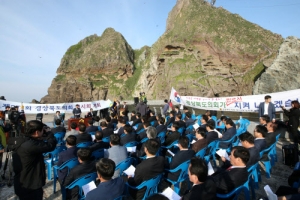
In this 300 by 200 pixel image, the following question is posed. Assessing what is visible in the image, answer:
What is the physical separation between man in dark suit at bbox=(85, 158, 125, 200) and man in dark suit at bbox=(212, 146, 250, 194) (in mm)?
1306

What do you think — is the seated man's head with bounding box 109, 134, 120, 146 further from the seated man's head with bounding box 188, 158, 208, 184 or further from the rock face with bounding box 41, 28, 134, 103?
the rock face with bounding box 41, 28, 134, 103

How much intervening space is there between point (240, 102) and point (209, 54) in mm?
21497

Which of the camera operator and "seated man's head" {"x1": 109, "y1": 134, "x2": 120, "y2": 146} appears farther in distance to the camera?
"seated man's head" {"x1": 109, "y1": 134, "x2": 120, "y2": 146}

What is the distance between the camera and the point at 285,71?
1845 cm

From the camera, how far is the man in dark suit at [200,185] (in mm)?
2299

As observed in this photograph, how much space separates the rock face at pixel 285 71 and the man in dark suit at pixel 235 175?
1866 centimetres

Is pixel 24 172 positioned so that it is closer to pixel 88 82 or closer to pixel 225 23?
pixel 225 23

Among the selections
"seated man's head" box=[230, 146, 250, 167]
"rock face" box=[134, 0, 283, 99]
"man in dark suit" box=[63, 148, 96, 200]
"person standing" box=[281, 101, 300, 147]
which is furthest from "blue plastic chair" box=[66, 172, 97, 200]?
"rock face" box=[134, 0, 283, 99]

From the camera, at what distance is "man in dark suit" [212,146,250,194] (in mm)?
2666

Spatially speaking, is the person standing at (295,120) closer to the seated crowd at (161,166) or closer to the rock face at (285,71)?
the seated crowd at (161,166)

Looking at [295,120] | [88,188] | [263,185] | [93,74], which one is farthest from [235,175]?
[93,74]

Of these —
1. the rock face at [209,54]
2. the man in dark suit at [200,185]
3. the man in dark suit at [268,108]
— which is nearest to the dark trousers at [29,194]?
the man in dark suit at [200,185]

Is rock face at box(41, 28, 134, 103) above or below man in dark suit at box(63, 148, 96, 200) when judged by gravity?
above

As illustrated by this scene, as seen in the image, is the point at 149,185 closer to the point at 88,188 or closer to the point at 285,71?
the point at 88,188
